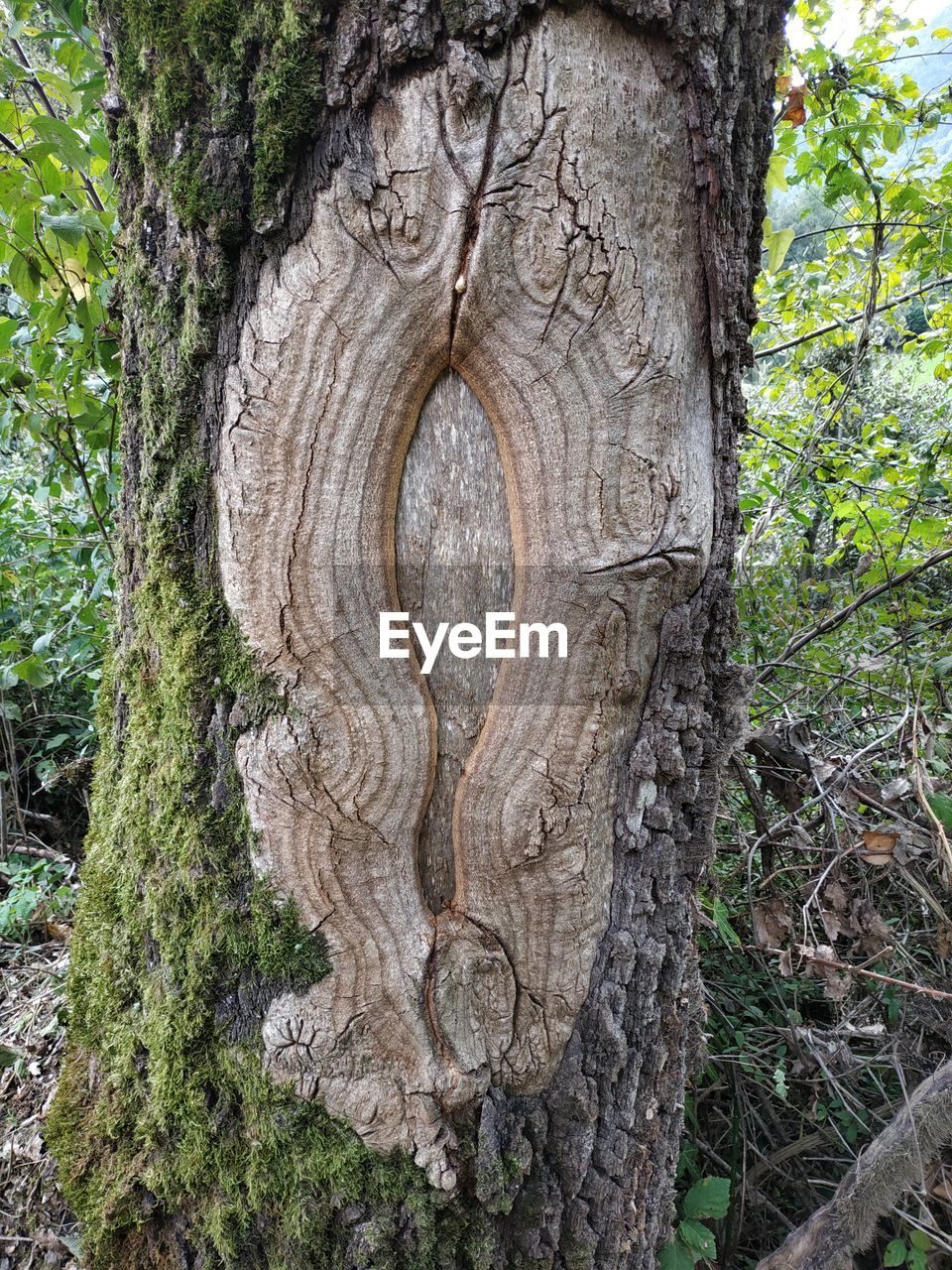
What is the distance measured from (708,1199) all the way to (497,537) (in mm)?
1520

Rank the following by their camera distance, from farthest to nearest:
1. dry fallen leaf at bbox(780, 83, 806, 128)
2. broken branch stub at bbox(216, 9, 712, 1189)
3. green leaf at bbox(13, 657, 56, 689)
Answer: dry fallen leaf at bbox(780, 83, 806, 128) → green leaf at bbox(13, 657, 56, 689) → broken branch stub at bbox(216, 9, 712, 1189)

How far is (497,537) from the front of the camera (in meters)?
1.12

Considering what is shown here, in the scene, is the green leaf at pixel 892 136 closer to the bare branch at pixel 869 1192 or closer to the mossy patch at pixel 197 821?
the mossy patch at pixel 197 821

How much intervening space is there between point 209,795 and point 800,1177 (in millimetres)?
1895

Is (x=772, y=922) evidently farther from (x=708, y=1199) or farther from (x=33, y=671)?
(x=33, y=671)

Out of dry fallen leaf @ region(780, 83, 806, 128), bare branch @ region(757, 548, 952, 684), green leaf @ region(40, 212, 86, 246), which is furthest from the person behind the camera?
bare branch @ region(757, 548, 952, 684)

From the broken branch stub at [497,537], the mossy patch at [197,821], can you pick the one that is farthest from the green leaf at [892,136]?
the mossy patch at [197,821]

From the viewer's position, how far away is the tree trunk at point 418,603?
3.22ft

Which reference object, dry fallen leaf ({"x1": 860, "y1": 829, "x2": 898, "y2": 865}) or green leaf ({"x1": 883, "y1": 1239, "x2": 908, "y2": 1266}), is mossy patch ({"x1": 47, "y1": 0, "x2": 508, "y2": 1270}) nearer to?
green leaf ({"x1": 883, "y1": 1239, "x2": 908, "y2": 1266})

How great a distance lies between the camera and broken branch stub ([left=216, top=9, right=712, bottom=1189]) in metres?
0.97

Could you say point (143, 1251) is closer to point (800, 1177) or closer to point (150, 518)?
point (150, 518)

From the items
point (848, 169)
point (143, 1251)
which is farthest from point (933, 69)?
point (143, 1251)

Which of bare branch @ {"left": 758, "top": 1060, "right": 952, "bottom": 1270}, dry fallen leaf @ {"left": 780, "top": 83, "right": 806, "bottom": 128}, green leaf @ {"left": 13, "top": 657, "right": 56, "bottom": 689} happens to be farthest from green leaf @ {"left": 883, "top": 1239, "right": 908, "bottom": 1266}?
dry fallen leaf @ {"left": 780, "top": 83, "right": 806, "bottom": 128}

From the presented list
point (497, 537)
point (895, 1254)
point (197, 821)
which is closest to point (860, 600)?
point (895, 1254)
